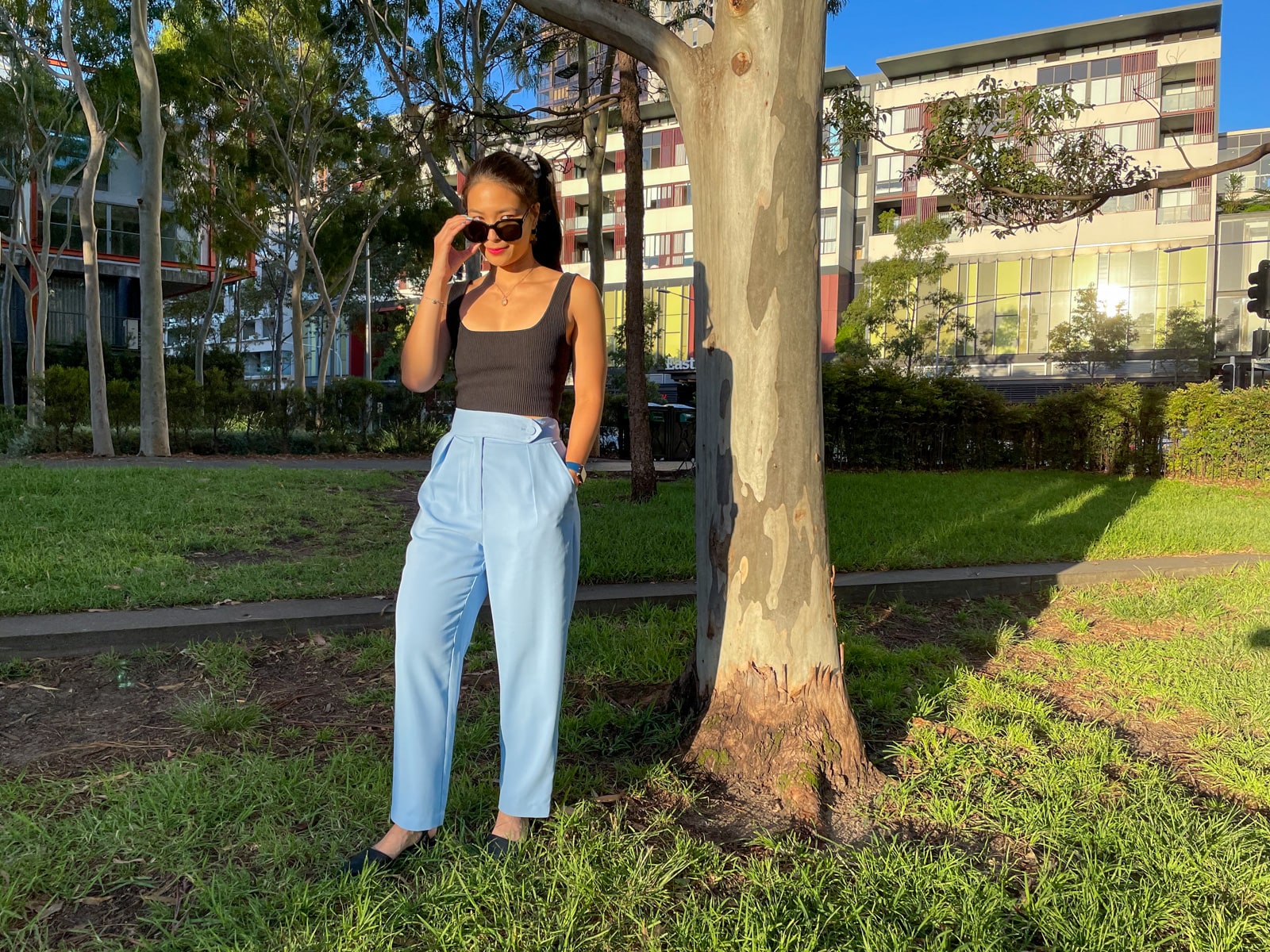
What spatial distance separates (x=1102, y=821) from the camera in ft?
8.93

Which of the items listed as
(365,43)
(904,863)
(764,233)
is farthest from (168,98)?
(904,863)

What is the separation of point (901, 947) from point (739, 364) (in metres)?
1.72

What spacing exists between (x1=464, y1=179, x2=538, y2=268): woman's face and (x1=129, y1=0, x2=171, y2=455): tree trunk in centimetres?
1255

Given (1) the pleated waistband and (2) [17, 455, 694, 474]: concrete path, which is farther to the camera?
(2) [17, 455, 694, 474]: concrete path

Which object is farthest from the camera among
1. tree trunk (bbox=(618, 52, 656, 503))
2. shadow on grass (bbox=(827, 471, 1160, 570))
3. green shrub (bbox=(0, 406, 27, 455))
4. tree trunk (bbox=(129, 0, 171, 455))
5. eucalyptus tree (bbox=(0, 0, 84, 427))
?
eucalyptus tree (bbox=(0, 0, 84, 427))

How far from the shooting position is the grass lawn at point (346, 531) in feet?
17.5

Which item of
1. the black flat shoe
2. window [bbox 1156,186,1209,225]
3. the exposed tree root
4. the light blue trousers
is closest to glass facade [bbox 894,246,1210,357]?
window [bbox 1156,186,1209,225]

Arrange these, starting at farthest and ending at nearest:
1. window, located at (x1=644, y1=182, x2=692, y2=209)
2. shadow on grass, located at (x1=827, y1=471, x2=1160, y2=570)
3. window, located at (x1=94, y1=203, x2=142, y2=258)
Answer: window, located at (x1=644, y1=182, x2=692, y2=209) → window, located at (x1=94, y1=203, x2=142, y2=258) → shadow on grass, located at (x1=827, y1=471, x2=1160, y2=570)

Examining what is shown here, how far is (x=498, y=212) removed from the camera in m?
2.47

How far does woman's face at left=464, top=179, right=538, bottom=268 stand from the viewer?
2.46 m

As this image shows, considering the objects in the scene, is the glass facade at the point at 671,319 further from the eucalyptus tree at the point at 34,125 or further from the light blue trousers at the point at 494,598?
the light blue trousers at the point at 494,598

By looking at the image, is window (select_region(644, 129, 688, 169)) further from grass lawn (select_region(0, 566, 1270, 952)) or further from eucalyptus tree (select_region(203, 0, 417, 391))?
grass lawn (select_region(0, 566, 1270, 952))

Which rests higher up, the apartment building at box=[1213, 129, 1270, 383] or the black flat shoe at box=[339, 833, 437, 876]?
the apartment building at box=[1213, 129, 1270, 383]

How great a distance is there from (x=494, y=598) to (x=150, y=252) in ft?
45.7
